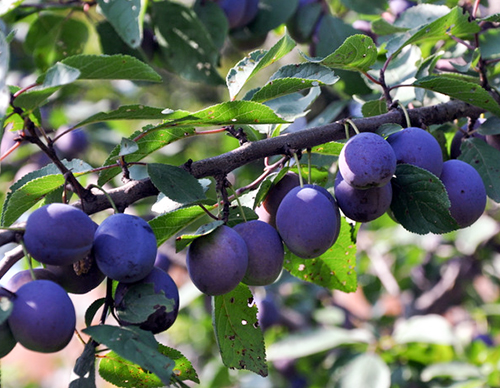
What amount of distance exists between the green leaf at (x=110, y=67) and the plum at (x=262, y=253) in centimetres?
24

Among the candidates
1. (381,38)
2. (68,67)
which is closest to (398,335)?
(381,38)

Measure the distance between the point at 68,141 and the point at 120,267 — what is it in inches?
60.1

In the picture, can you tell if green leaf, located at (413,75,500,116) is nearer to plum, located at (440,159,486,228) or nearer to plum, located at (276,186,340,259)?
plum, located at (440,159,486,228)

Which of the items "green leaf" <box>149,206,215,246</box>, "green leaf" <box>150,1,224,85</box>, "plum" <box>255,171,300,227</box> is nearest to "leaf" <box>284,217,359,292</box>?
"plum" <box>255,171,300,227</box>

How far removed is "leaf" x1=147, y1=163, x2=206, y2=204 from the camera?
29.3 inches

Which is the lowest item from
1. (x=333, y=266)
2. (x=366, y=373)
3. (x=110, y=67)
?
(x=366, y=373)

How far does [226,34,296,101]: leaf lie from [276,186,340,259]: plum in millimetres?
216

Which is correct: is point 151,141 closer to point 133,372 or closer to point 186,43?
point 133,372

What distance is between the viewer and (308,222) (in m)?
0.72

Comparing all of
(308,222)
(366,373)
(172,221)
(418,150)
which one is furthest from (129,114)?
(366,373)

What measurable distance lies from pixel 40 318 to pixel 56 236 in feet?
0.30

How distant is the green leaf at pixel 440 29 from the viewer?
0.88 metres

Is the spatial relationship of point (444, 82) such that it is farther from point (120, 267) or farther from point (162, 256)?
point (162, 256)

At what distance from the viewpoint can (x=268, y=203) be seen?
871mm
